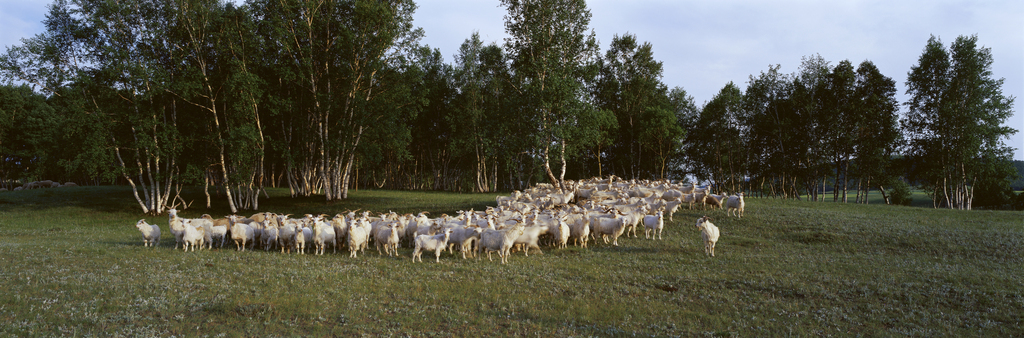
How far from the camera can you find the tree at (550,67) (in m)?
30.8

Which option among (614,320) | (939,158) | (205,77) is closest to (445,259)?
(614,320)

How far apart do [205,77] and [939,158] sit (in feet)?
181

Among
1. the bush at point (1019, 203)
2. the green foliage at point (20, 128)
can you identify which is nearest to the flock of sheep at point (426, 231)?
the green foliage at point (20, 128)

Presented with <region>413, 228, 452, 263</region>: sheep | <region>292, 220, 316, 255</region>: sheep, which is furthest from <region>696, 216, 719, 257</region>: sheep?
<region>292, 220, 316, 255</region>: sheep

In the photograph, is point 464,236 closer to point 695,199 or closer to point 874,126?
point 695,199

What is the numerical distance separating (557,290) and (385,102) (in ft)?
89.4

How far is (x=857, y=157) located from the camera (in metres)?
44.9

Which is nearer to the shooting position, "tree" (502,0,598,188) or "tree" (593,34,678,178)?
"tree" (502,0,598,188)

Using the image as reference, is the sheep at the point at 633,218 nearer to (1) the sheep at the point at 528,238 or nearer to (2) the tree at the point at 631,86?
(1) the sheep at the point at 528,238

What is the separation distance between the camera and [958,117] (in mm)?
36844

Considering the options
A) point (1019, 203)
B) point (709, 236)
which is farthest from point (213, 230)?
point (1019, 203)

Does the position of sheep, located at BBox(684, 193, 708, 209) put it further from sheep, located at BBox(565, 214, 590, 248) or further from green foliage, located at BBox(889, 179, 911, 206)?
green foliage, located at BBox(889, 179, 911, 206)

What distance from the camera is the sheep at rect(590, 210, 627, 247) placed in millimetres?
17578

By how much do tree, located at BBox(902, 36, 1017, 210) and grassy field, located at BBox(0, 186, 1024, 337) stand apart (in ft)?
77.9
